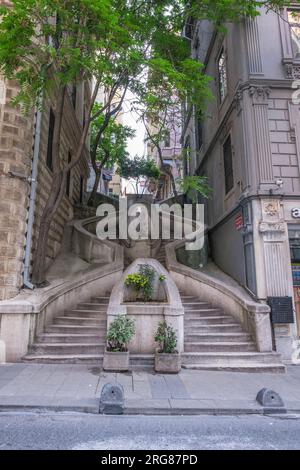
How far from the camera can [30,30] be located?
8.18m

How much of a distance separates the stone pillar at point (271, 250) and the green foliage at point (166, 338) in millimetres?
3376

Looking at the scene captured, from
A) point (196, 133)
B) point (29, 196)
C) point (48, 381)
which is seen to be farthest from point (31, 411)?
point (196, 133)

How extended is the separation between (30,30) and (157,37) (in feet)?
18.0

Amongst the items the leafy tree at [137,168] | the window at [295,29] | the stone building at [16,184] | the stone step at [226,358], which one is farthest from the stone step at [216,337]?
the leafy tree at [137,168]

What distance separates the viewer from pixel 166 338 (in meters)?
7.29

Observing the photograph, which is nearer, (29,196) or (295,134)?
(29,196)

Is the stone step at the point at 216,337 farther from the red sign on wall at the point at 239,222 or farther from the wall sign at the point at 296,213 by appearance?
the wall sign at the point at 296,213

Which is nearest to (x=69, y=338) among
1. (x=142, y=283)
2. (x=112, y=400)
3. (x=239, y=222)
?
(x=142, y=283)

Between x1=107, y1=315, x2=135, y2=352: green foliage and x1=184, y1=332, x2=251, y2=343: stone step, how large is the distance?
6.29 feet

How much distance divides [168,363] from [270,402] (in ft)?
7.90

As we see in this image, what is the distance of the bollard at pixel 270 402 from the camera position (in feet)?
17.2

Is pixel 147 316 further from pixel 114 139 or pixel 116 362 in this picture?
pixel 114 139

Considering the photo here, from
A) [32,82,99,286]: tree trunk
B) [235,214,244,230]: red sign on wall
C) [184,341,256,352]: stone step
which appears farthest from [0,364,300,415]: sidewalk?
[235,214,244,230]: red sign on wall

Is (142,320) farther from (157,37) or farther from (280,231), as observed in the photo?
(157,37)
